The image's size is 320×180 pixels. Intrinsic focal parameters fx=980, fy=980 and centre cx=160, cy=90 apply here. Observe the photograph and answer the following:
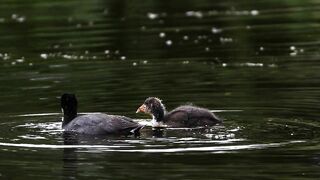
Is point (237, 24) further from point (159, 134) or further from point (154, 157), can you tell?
point (154, 157)

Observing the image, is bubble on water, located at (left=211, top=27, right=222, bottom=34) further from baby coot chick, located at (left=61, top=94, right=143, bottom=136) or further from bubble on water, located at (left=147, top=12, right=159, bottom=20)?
baby coot chick, located at (left=61, top=94, right=143, bottom=136)

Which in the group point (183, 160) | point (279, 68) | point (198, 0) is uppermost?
point (198, 0)

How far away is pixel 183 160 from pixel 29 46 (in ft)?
51.0

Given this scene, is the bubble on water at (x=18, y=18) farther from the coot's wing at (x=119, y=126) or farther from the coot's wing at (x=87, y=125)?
the coot's wing at (x=119, y=126)

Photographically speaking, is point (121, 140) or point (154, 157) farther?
point (121, 140)

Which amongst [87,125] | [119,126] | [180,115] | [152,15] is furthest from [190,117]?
[152,15]

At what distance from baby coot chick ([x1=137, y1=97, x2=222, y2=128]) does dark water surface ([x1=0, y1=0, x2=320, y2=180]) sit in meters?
0.36

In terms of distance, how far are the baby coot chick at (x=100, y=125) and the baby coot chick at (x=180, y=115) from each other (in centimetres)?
87

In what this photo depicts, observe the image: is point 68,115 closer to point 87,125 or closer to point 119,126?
point 87,125

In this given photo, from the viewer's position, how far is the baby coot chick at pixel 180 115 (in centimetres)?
1521

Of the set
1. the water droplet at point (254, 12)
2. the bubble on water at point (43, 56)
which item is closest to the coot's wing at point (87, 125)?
the bubble on water at point (43, 56)

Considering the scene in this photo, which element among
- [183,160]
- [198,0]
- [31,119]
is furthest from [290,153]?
[198,0]

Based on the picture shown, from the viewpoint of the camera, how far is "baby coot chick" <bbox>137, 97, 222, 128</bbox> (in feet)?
49.9

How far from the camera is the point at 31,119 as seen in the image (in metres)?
16.0
